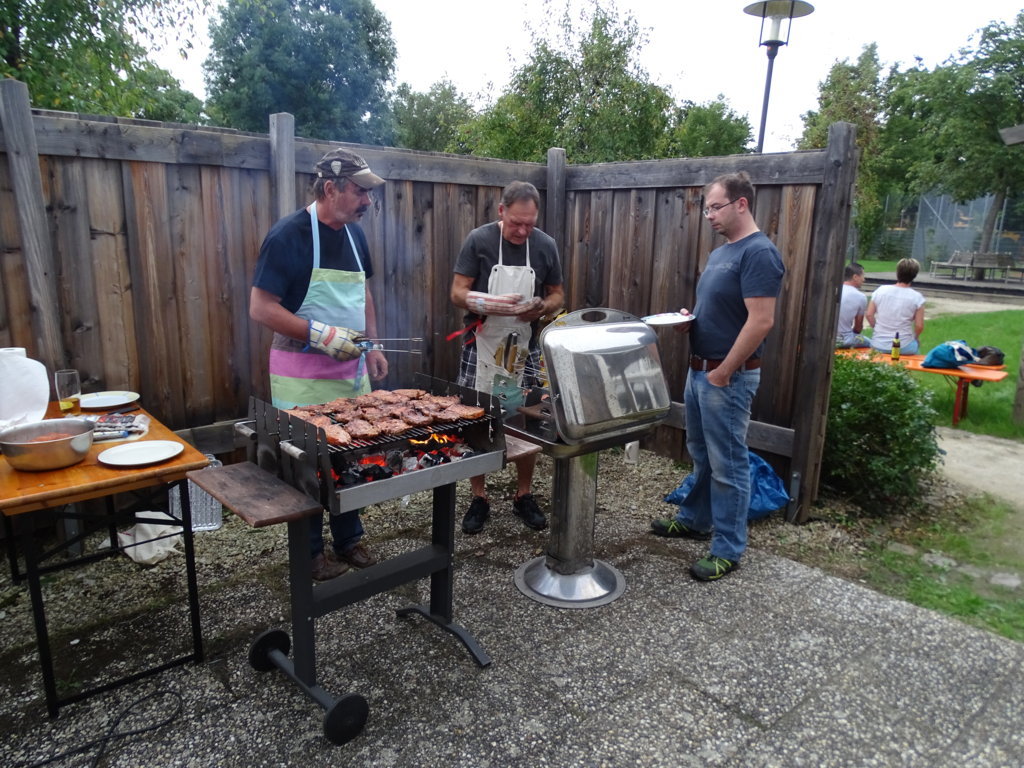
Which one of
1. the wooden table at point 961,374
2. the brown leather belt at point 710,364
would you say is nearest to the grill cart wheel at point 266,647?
the brown leather belt at point 710,364

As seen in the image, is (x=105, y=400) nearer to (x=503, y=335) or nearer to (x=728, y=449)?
(x=503, y=335)

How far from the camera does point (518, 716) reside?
2400 millimetres

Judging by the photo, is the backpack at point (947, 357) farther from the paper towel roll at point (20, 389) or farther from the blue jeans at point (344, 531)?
the paper towel roll at point (20, 389)

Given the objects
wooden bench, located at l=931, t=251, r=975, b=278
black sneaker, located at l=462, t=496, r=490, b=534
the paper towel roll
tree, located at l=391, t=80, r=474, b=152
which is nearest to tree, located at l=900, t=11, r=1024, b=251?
wooden bench, located at l=931, t=251, r=975, b=278

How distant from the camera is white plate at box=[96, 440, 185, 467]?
2.30m

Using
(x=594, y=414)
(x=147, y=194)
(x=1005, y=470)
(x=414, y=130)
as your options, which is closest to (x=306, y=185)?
(x=147, y=194)

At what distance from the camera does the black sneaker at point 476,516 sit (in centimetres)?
394

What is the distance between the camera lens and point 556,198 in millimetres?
5379

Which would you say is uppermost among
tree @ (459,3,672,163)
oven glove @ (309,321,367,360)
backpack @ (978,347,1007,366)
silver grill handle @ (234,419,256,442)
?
A: tree @ (459,3,672,163)

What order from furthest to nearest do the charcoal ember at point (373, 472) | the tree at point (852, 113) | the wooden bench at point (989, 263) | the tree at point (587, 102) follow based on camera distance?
the wooden bench at point (989, 263), the tree at point (852, 113), the tree at point (587, 102), the charcoal ember at point (373, 472)

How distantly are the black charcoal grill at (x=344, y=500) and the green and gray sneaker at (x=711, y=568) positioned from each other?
4.23 feet

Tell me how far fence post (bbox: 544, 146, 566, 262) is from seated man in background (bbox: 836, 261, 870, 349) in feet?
10.1

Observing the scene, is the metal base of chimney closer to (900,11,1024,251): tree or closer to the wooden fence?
the wooden fence

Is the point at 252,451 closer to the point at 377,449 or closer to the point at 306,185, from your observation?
the point at 377,449
